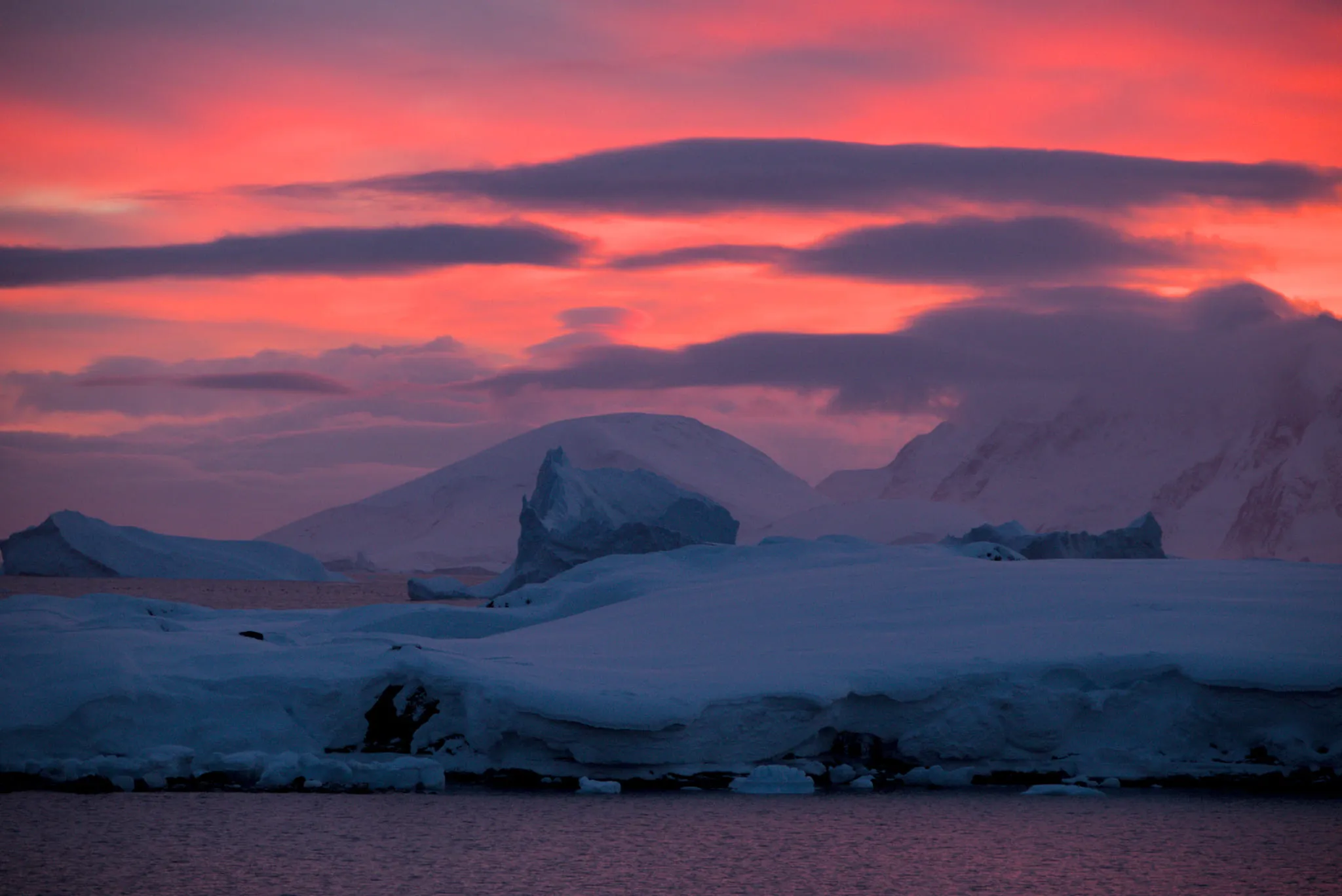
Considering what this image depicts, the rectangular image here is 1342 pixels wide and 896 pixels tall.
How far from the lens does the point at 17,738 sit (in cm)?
1188

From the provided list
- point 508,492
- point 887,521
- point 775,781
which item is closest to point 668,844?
point 775,781

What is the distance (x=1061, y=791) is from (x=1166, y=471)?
83.8 meters

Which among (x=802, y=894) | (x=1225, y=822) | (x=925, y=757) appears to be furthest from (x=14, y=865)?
(x=1225, y=822)

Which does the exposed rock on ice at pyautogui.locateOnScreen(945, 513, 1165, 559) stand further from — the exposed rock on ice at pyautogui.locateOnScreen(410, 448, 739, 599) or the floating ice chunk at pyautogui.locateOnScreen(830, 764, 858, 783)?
the floating ice chunk at pyautogui.locateOnScreen(830, 764, 858, 783)

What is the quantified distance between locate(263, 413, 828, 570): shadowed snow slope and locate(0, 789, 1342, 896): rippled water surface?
272 ft

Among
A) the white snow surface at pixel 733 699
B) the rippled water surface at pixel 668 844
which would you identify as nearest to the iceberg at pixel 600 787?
the rippled water surface at pixel 668 844

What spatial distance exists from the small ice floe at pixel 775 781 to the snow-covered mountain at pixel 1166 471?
192 ft

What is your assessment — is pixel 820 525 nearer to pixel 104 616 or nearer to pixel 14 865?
pixel 104 616

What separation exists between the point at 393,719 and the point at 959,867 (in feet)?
17.3

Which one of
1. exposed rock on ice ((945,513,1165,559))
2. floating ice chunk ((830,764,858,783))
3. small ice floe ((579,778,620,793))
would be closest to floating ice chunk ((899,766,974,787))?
floating ice chunk ((830,764,858,783))

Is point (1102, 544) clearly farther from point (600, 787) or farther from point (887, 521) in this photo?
point (887, 521)

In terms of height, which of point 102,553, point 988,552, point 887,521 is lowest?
point 102,553

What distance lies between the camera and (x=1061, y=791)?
38.7ft

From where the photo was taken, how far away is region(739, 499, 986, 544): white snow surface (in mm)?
65312
